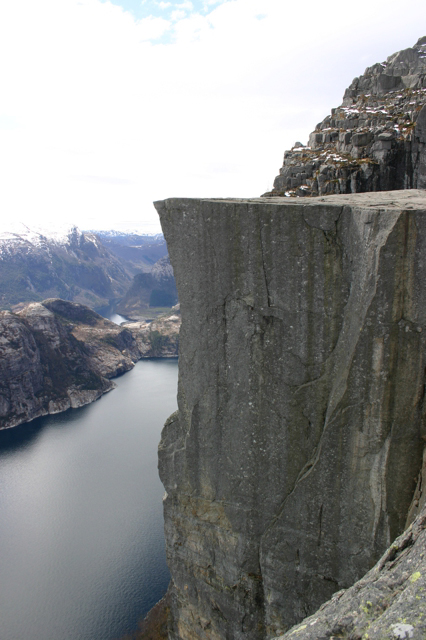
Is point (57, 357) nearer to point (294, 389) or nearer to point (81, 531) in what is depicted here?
point (81, 531)

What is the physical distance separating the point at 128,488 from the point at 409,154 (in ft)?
129

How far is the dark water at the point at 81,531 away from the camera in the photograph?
29.5 m

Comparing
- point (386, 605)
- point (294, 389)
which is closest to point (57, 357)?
point (294, 389)

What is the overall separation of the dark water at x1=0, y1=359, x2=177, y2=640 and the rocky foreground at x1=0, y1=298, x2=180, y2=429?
13697 millimetres

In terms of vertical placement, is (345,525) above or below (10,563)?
above

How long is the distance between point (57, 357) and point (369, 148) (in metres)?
85.0

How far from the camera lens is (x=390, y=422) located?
9.80 m

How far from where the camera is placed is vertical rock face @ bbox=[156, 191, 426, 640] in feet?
30.9

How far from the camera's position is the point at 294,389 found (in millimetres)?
10930

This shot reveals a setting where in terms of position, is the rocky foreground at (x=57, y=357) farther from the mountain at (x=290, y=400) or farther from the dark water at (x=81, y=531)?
the mountain at (x=290, y=400)

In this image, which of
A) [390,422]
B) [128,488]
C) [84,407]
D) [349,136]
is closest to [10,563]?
[128,488]

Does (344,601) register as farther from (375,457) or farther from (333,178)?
(333,178)

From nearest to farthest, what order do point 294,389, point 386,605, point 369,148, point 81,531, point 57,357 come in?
point 386,605 < point 294,389 < point 369,148 < point 81,531 < point 57,357

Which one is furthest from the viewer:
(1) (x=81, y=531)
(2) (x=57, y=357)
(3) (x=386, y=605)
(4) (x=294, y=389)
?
(2) (x=57, y=357)
